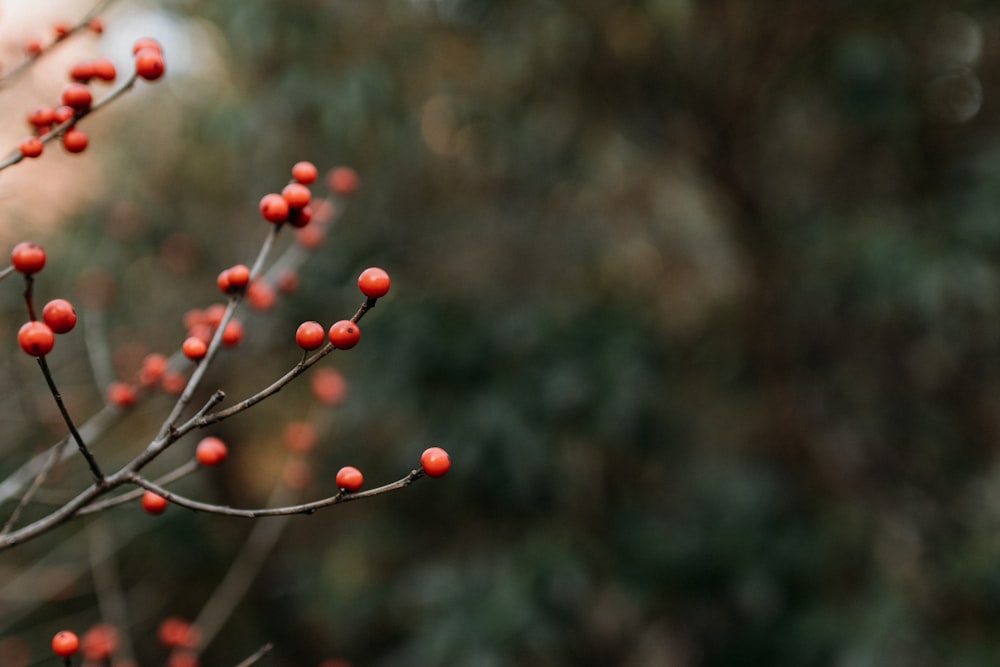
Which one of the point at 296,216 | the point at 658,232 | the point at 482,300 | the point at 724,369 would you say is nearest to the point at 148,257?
the point at 482,300

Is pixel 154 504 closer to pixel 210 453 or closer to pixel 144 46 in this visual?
pixel 210 453

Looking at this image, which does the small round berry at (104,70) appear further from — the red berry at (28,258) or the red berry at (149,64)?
the red berry at (28,258)

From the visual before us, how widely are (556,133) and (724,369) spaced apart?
0.75 meters

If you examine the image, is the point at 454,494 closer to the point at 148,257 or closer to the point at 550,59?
the point at 550,59

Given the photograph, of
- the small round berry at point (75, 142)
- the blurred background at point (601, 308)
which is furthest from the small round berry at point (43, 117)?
the blurred background at point (601, 308)

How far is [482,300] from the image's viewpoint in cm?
177

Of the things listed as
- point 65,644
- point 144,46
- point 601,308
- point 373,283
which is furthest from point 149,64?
point 601,308

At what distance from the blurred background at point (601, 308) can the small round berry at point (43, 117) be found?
60 centimetres

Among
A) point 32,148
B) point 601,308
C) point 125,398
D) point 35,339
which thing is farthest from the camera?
point 601,308

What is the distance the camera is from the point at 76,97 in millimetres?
483

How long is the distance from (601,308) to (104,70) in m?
1.24

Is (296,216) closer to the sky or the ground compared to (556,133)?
closer to the sky

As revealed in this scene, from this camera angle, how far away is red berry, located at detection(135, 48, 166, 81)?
20.4 inches

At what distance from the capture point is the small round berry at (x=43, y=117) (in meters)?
0.54
